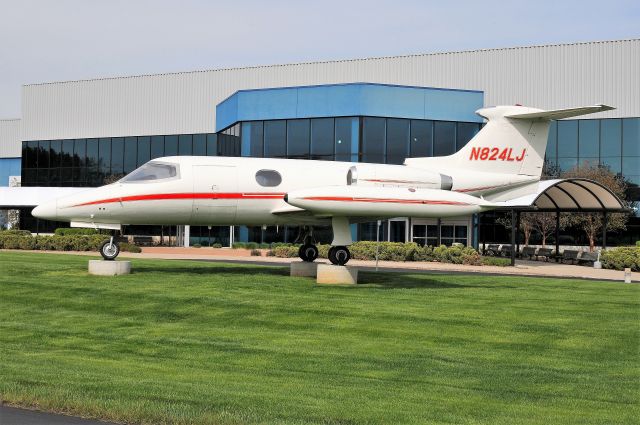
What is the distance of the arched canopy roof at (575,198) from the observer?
40750mm

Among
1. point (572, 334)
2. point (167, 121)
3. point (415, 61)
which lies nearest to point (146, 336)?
point (572, 334)

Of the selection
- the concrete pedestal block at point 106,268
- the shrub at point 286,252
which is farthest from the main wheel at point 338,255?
the shrub at point 286,252

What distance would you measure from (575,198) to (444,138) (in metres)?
13.0

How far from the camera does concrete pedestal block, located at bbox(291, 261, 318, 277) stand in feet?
80.1

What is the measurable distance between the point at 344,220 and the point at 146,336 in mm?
9614

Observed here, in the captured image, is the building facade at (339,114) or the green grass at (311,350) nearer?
the green grass at (311,350)

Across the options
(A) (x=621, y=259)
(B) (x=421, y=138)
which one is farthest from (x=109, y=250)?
(B) (x=421, y=138)

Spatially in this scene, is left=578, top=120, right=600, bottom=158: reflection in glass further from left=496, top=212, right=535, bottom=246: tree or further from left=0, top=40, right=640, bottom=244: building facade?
left=496, top=212, right=535, bottom=246: tree

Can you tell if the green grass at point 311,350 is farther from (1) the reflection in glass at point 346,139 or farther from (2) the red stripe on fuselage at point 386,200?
(1) the reflection in glass at point 346,139

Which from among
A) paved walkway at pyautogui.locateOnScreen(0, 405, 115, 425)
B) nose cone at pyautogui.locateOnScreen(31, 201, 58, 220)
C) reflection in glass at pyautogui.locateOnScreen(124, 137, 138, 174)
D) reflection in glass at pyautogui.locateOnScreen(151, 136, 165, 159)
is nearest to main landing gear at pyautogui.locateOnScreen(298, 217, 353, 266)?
nose cone at pyautogui.locateOnScreen(31, 201, 58, 220)

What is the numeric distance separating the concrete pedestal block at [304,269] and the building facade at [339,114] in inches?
821

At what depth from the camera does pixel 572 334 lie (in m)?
15.7

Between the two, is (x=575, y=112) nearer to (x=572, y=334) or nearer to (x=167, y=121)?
(x=572, y=334)

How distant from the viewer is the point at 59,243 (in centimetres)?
4497
